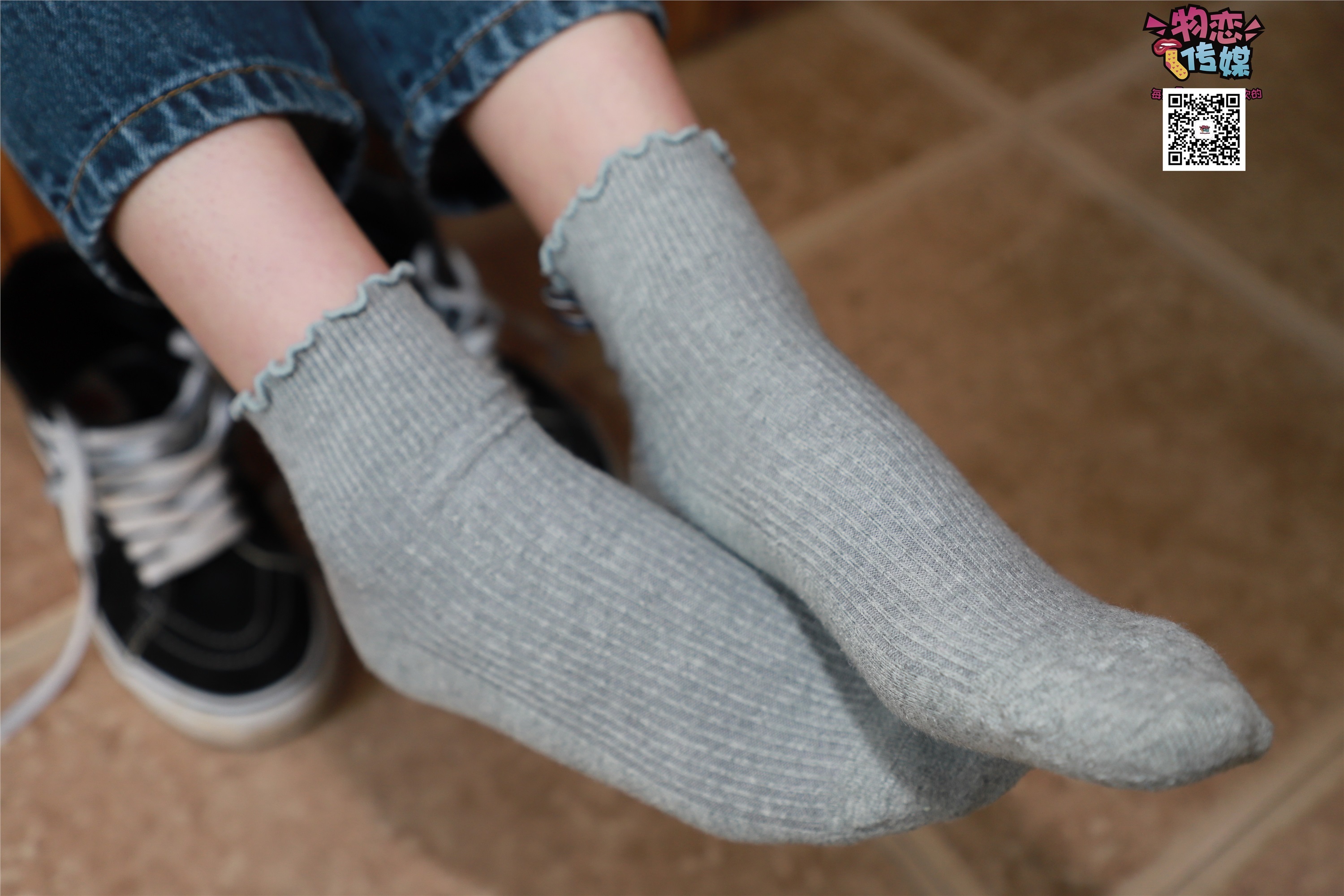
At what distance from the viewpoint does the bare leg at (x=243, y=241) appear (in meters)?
Answer: 0.43

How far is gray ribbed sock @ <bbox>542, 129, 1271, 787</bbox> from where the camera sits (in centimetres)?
32

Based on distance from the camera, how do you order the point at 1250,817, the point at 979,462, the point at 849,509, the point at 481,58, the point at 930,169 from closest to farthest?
the point at 849,509 → the point at 481,58 → the point at 1250,817 → the point at 979,462 → the point at 930,169

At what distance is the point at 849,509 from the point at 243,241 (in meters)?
0.25

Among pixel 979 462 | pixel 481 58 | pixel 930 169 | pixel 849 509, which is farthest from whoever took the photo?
pixel 930 169

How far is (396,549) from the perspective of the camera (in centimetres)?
43

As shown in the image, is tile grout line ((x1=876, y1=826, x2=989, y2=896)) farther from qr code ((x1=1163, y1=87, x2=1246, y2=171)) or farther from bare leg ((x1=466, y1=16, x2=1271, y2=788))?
qr code ((x1=1163, y1=87, x2=1246, y2=171))

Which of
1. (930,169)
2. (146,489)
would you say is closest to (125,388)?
(146,489)

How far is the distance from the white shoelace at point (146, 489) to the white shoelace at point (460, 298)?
128 mm

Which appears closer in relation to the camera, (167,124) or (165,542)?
(167,124)

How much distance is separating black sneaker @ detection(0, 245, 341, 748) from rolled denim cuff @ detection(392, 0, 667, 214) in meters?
0.17

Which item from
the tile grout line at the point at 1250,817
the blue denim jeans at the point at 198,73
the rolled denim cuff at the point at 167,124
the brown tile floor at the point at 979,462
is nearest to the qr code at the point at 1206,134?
the brown tile floor at the point at 979,462

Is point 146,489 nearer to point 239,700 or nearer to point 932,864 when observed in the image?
point 239,700

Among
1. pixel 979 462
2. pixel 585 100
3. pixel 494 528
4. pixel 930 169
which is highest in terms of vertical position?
pixel 585 100

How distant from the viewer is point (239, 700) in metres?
0.58
